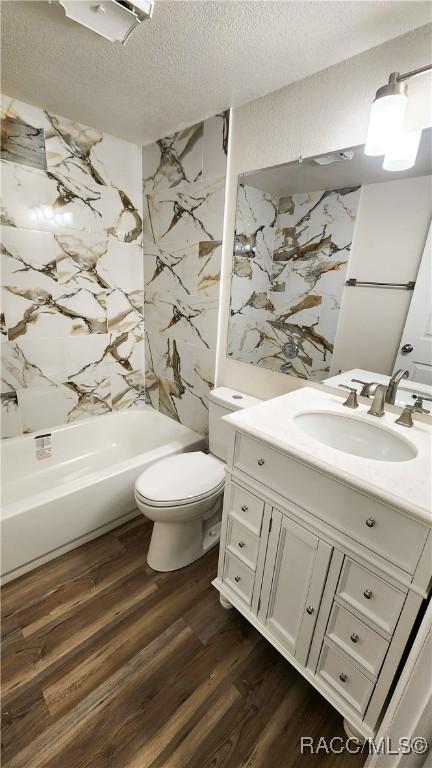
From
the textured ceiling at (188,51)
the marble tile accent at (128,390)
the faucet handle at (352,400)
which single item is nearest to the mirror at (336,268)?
the faucet handle at (352,400)

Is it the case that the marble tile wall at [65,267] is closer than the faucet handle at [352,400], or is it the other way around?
the faucet handle at [352,400]

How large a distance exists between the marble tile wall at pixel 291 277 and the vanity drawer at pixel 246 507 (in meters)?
0.66

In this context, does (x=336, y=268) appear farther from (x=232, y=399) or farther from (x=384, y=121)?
(x=232, y=399)

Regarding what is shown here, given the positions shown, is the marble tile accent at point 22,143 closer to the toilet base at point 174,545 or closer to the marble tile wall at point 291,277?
the marble tile wall at point 291,277

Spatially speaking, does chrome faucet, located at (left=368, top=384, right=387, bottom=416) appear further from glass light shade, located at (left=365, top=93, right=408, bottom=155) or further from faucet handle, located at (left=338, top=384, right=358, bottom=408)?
glass light shade, located at (left=365, top=93, right=408, bottom=155)

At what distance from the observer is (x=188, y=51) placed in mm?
1227

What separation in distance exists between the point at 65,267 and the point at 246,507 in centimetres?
181

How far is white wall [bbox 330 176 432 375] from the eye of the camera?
112 centimetres

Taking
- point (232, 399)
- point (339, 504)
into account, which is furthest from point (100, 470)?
point (339, 504)

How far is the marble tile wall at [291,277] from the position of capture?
4.42 feet

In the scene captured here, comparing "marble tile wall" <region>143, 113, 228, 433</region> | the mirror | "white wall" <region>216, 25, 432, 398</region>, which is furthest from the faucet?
"marble tile wall" <region>143, 113, 228, 433</region>

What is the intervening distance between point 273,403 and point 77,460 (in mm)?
1638

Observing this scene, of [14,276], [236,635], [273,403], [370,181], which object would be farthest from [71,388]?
[370,181]

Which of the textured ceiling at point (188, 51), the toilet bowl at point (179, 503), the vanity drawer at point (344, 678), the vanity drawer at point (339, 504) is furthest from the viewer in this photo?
the toilet bowl at point (179, 503)
